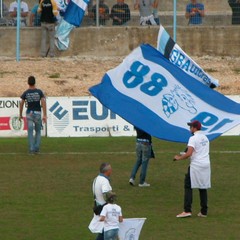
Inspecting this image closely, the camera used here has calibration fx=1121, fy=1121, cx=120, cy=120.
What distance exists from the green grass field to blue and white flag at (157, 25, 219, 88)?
230 cm

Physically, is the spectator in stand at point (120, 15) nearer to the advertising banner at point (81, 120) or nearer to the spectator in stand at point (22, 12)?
the spectator in stand at point (22, 12)

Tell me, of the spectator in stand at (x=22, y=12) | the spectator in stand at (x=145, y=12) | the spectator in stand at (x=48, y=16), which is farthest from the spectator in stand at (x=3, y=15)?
the spectator in stand at (x=145, y=12)

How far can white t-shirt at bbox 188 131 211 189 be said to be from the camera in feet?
64.1

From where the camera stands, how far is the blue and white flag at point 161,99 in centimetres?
2044

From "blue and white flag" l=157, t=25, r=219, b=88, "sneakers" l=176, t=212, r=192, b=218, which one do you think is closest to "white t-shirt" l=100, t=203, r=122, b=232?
"sneakers" l=176, t=212, r=192, b=218

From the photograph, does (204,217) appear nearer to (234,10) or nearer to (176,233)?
(176,233)

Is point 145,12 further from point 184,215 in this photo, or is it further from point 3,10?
point 184,215

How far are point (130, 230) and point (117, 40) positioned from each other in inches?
868

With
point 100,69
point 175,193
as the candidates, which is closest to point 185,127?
point 175,193

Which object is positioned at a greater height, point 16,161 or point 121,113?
point 121,113

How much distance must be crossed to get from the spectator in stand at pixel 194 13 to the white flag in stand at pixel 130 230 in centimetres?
2135

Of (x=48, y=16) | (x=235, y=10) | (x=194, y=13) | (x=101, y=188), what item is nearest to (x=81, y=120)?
(x=48, y=16)

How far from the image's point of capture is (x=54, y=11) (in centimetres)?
3666

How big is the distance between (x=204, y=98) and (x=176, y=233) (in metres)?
3.51
